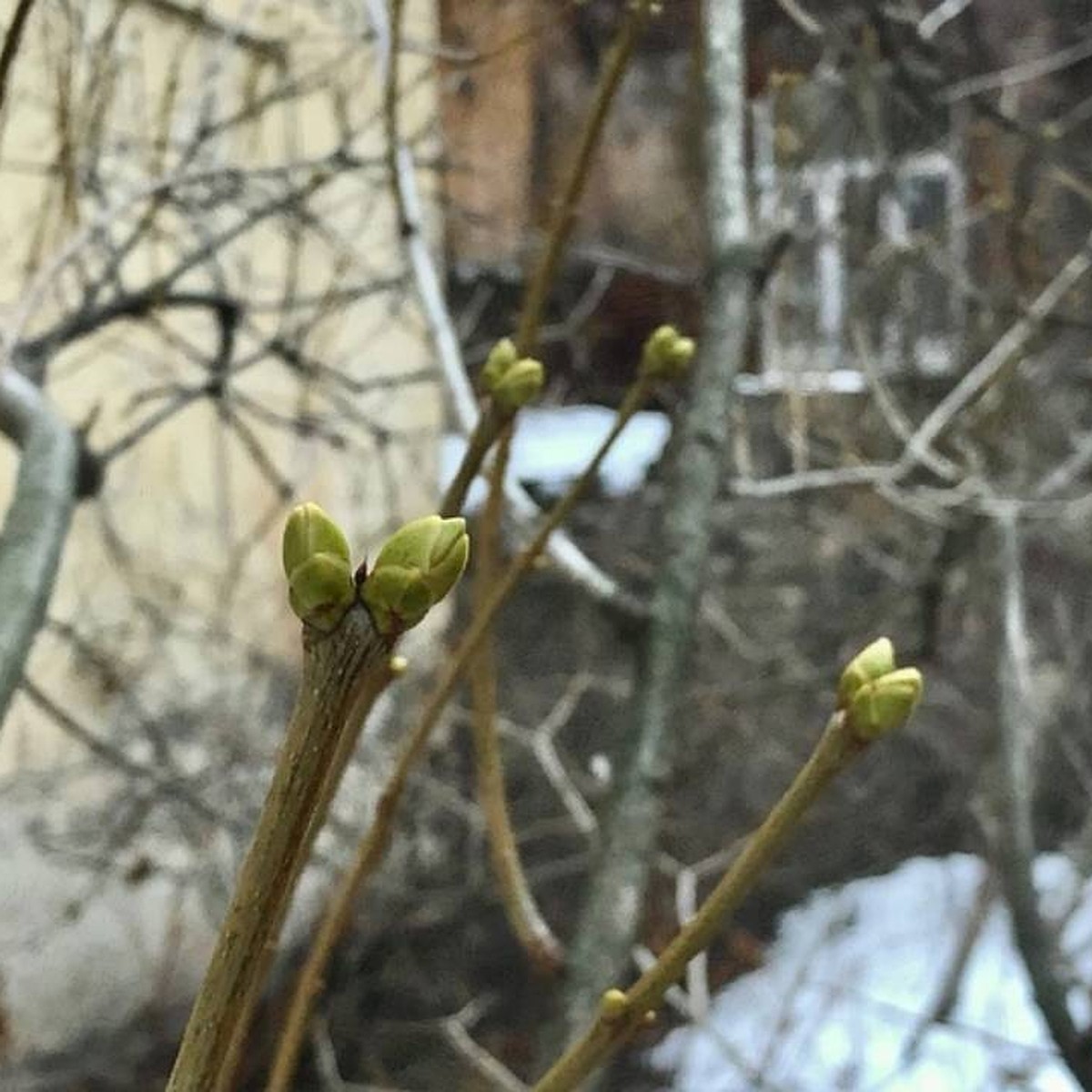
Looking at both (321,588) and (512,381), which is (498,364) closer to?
(512,381)

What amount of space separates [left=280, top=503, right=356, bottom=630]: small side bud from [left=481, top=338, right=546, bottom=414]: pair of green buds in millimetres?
195

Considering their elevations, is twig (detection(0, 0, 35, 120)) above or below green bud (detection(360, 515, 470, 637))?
above

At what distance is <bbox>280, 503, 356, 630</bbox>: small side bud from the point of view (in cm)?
17

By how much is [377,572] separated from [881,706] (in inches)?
3.4

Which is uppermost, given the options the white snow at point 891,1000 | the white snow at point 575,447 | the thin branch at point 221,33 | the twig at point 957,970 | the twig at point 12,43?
the thin branch at point 221,33

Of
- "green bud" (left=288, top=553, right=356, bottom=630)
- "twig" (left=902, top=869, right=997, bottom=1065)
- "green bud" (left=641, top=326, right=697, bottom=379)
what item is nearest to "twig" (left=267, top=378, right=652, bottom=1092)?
"green bud" (left=641, top=326, right=697, bottom=379)

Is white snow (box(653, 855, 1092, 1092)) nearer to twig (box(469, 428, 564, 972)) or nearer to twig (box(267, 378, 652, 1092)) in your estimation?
twig (box(469, 428, 564, 972))

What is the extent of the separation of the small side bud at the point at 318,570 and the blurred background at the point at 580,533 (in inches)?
34.2

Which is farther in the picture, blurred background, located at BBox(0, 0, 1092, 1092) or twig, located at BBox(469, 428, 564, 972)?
blurred background, located at BBox(0, 0, 1092, 1092)

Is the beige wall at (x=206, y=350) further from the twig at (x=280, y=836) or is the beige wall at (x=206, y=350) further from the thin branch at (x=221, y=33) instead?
the twig at (x=280, y=836)

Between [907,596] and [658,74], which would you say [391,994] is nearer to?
[907,596]

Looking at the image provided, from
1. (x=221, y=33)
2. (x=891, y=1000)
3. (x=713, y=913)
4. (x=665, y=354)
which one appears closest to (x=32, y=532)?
(x=665, y=354)

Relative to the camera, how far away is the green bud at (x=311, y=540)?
17 cm

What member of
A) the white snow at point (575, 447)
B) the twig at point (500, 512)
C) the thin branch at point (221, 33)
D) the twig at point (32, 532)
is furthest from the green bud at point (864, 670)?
the white snow at point (575, 447)
